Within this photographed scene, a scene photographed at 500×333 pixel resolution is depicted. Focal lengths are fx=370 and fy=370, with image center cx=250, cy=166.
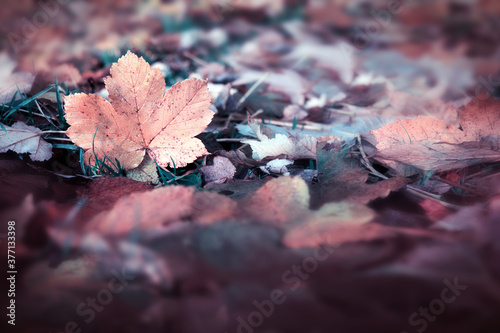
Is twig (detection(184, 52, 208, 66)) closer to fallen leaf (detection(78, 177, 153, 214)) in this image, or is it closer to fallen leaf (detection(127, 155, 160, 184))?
fallen leaf (detection(127, 155, 160, 184))

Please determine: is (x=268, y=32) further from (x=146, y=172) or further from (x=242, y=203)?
(x=242, y=203)

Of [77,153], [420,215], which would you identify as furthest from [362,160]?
Answer: [77,153]

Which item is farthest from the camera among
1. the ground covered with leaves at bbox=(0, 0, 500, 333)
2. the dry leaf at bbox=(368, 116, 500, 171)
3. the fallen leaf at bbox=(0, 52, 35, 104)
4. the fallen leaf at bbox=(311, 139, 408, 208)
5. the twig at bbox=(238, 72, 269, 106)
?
the twig at bbox=(238, 72, 269, 106)

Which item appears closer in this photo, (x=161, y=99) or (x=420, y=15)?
(x=161, y=99)

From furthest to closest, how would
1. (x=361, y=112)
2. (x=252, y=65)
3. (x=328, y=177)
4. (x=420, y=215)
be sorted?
(x=252, y=65), (x=361, y=112), (x=328, y=177), (x=420, y=215)

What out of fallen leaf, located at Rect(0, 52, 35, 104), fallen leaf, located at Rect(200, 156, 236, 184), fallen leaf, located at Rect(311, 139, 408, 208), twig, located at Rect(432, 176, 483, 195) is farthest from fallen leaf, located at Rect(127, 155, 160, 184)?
twig, located at Rect(432, 176, 483, 195)

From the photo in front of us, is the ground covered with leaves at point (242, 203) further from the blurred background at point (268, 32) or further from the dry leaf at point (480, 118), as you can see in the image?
the blurred background at point (268, 32)

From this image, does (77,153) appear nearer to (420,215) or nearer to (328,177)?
(328,177)

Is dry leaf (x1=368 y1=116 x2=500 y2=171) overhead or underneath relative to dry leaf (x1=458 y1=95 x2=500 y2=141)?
underneath
